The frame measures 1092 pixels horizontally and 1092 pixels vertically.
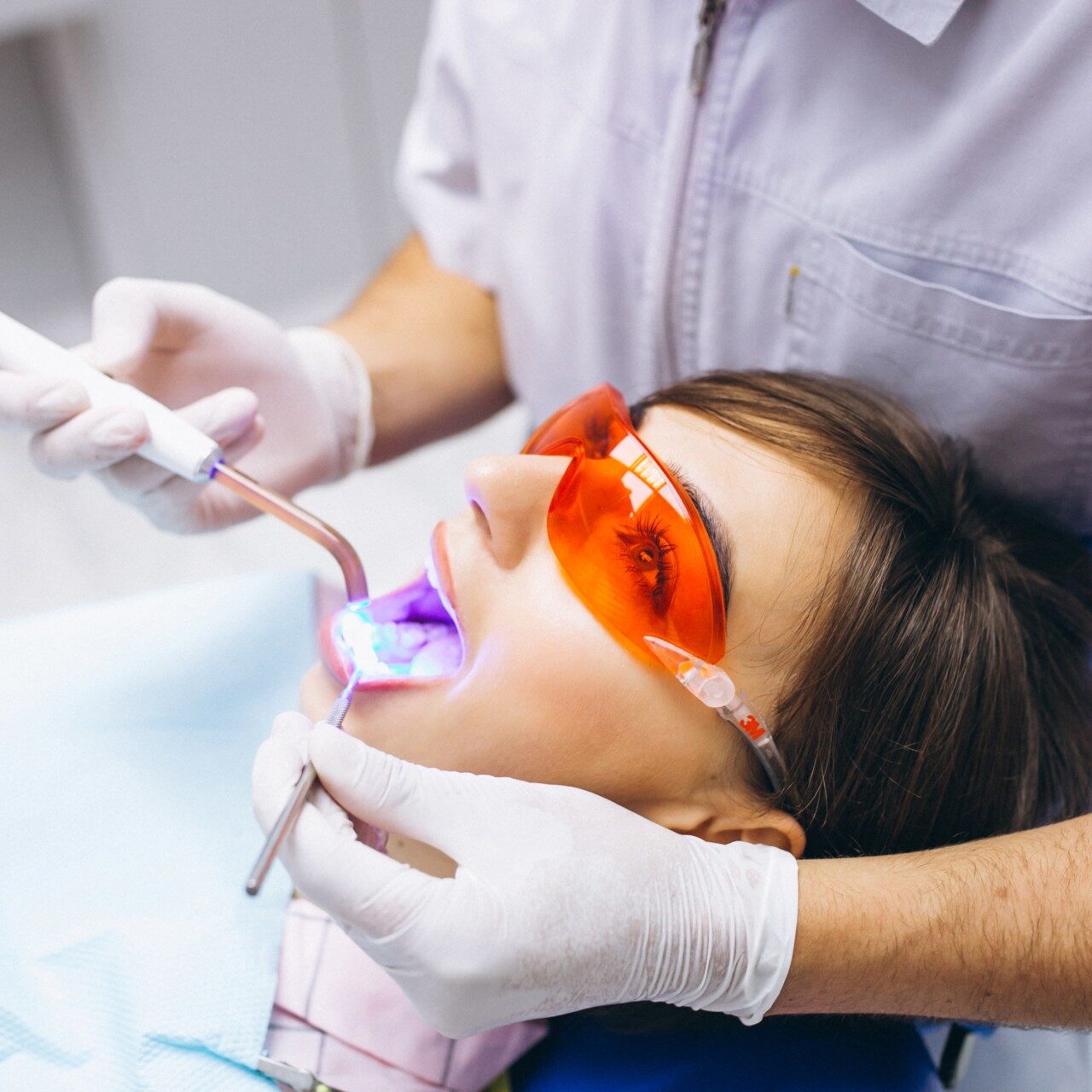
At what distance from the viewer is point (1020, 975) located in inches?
37.2

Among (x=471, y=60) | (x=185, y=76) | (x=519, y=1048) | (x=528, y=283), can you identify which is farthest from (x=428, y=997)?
(x=185, y=76)

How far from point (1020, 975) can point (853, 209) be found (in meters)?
0.76

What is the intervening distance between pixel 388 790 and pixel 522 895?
139mm

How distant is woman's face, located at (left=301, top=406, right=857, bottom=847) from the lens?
1042mm

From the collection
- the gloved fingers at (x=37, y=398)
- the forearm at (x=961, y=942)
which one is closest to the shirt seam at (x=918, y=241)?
the forearm at (x=961, y=942)

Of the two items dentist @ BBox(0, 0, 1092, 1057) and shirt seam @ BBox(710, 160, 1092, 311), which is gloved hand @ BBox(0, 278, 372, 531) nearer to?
dentist @ BBox(0, 0, 1092, 1057)

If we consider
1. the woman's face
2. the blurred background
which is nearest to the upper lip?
the woman's face

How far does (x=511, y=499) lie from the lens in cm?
109

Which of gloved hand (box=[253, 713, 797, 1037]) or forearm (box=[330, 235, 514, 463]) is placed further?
forearm (box=[330, 235, 514, 463])

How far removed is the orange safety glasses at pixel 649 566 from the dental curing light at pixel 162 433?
262 mm

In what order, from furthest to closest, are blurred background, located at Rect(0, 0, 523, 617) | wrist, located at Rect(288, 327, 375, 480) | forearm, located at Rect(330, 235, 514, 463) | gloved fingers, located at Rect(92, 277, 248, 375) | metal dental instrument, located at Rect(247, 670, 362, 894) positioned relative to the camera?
blurred background, located at Rect(0, 0, 523, 617)
forearm, located at Rect(330, 235, 514, 463)
wrist, located at Rect(288, 327, 375, 480)
gloved fingers, located at Rect(92, 277, 248, 375)
metal dental instrument, located at Rect(247, 670, 362, 894)

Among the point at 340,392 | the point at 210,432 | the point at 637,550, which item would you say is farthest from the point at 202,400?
the point at 637,550

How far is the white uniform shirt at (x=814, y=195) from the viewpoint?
1086 millimetres

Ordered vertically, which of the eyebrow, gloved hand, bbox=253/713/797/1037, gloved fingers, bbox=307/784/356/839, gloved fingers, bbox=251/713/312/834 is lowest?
gloved hand, bbox=253/713/797/1037
